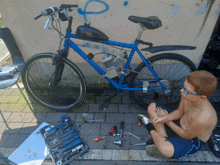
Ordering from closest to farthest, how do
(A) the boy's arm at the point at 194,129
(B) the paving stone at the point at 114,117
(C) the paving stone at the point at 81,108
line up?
(A) the boy's arm at the point at 194,129, (B) the paving stone at the point at 114,117, (C) the paving stone at the point at 81,108

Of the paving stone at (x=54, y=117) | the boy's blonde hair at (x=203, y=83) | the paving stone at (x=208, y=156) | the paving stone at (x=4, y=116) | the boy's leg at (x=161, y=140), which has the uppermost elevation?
the boy's blonde hair at (x=203, y=83)

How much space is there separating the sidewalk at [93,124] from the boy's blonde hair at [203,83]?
1272 mm

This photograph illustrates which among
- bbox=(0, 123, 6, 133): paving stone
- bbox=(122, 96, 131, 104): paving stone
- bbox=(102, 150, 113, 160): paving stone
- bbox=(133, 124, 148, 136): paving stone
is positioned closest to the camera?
bbox=(102, 150, 113, 160): paving stone

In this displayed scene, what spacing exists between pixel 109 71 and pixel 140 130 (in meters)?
1.24

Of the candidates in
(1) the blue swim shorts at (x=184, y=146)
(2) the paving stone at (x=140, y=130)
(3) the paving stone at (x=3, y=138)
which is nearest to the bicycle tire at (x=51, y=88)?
(3) the paving stone at (x=3, y=138)

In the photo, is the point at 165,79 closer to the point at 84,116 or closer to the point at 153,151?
the point at 153,151

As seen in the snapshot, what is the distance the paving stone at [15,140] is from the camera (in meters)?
2.56

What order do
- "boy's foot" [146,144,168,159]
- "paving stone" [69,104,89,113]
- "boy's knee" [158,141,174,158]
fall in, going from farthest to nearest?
"paving stone" [69,104,89,113]
"boy's foot" [146,144,168,159]
"boy's knee" [158,141,174,158]

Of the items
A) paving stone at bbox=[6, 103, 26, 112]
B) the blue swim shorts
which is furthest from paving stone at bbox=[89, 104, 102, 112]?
the blue swim shorts

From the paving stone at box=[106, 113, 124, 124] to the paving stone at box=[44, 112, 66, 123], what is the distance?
0.95 m

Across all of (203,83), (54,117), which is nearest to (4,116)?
(54,117)

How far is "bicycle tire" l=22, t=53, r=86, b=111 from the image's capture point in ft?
9.91

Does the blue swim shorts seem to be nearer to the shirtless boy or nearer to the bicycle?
→ the shirtless boy

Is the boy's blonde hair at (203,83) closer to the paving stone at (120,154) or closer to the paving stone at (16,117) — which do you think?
the paving stone at (120,154)
